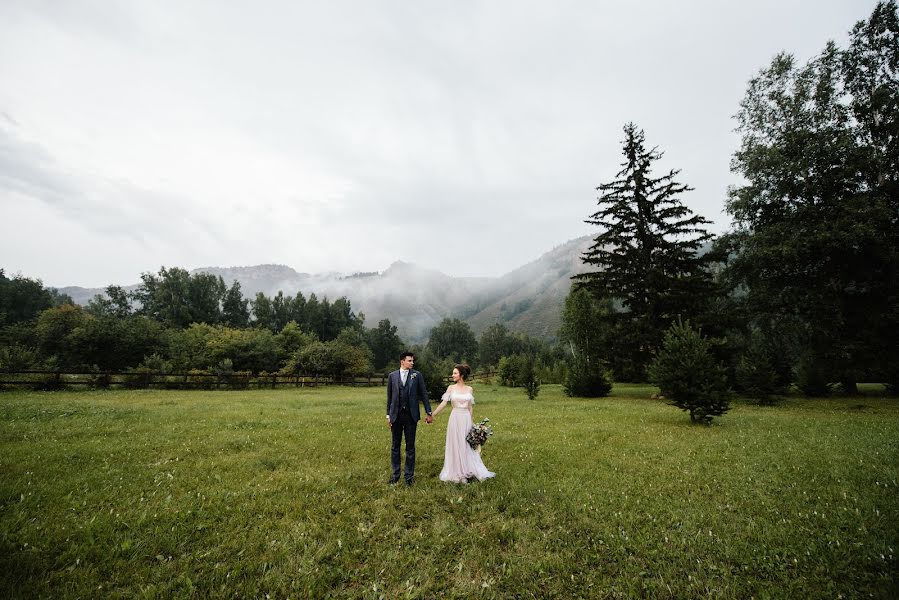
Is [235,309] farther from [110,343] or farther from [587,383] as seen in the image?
[587,383]

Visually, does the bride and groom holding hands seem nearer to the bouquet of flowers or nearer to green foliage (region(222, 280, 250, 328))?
the bouquet of flowers

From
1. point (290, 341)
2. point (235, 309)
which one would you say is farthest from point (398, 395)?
point (235, 309)

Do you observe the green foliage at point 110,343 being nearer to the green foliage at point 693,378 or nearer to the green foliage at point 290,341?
the green foliage at point 290,341

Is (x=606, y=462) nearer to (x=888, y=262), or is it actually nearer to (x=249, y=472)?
(x=249, y=472)

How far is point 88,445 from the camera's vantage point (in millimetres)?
9812

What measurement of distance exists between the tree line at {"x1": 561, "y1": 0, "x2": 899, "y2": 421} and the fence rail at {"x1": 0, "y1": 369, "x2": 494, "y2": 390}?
678 inches

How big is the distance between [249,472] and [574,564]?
748 centimetres

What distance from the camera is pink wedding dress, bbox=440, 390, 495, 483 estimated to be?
325 inches

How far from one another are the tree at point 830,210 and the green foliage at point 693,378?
13.8m

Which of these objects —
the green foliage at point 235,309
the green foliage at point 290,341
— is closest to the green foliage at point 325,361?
the green foliage at point 290,341

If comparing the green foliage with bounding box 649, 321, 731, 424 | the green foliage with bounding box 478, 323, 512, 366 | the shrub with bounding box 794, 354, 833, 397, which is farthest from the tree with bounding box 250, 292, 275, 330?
the shrub with bounding box 794, 354, 833, 397

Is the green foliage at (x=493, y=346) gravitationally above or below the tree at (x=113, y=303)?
below

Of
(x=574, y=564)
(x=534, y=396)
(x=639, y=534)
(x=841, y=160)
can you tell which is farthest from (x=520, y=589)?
(x=841, y=160)

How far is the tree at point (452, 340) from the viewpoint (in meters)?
133
